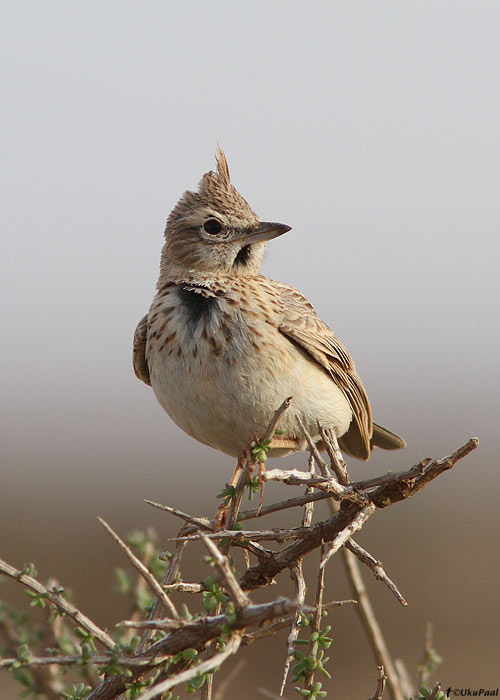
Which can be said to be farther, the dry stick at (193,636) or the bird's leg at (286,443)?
the bird's leg at (286,443)

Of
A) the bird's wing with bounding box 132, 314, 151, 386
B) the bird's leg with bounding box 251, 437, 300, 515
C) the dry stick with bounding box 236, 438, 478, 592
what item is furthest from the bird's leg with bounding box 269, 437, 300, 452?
the dry stick with bounding box 236, 438, 478, 592

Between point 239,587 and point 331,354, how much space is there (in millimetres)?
2903

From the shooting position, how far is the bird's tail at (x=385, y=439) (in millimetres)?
5660

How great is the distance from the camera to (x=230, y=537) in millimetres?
2770

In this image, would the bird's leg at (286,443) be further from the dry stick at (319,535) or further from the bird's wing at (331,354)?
the dry stick at (319,535)

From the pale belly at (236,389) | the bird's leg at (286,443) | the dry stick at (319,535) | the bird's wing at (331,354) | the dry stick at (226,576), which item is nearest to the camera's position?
the dry stick at (226,576)

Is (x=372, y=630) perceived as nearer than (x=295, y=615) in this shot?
No

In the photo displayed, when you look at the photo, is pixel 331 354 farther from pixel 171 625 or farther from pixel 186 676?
pixel 186 676

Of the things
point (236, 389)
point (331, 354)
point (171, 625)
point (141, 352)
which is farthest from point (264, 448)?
point (141, 352)

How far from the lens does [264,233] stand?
520 cm

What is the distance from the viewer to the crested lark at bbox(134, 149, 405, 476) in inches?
174

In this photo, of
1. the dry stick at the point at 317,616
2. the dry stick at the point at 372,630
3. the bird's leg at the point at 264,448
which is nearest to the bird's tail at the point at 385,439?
the bird's leg at the point at 264,448

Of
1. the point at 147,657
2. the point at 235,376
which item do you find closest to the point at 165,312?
the point at 235,376

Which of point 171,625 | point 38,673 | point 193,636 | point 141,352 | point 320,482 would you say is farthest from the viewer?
point 141,352
